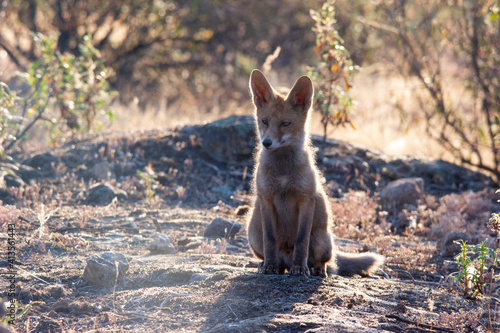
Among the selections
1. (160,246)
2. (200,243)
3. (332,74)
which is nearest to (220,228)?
(200,243)

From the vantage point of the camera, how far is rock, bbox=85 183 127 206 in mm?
7031

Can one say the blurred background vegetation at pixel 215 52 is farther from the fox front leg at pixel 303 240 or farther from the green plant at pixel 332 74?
the fox front leg at pixel 303 240

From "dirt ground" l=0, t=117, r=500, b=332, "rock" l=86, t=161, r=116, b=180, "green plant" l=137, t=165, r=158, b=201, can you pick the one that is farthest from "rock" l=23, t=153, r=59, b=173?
"green plant" l=137, t=165, r=158, b=201

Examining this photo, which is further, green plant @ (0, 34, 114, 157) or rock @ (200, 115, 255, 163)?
rock @ (200, 115, 255, 163)

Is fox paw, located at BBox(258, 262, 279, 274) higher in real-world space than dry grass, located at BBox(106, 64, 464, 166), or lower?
lower

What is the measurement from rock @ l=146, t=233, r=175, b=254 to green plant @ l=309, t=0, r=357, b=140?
13.6ft

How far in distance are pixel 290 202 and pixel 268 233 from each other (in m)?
0.37

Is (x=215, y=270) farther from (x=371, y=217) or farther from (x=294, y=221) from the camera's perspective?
(x=371, y=217)

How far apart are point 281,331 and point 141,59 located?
13.3 metres

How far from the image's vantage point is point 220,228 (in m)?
6.27

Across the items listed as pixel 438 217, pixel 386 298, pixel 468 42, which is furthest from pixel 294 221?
pixel 468 42

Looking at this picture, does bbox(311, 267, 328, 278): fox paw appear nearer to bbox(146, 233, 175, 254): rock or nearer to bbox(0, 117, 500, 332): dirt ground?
bbox(0, 117, 500, 332): dirt ground

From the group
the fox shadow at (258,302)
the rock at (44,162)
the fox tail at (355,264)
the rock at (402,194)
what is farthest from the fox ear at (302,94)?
the rock at (44,162)

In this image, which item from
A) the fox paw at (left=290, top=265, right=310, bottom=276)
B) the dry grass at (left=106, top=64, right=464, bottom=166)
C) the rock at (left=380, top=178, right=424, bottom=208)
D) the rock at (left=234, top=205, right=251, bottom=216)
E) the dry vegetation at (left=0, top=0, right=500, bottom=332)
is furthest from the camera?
the dry grass at (left=106, top=64, right=464, bottom=166)
